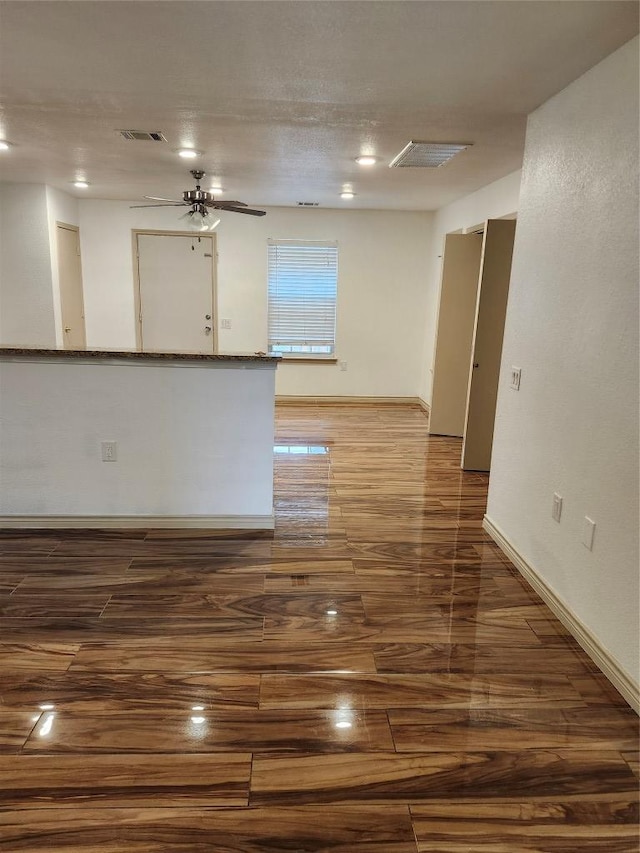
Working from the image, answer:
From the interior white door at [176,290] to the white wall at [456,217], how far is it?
9.17ft

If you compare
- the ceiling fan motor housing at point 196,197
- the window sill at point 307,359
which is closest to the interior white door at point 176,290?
the window sill at point 307,359

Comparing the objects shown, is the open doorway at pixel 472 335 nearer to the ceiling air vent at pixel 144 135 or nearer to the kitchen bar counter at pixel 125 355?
the kitchen bar counter at pixel 125 355

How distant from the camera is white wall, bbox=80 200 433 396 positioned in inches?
267

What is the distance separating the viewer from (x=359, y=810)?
157 centimetres

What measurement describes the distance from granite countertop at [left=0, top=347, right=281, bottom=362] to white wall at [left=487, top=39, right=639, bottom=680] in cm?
146

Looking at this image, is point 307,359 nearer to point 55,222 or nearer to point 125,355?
A: point 55,222

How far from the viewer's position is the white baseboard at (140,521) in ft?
11.0

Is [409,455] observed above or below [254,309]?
below

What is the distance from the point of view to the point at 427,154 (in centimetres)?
383

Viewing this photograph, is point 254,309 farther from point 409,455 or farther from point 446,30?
point 446,30

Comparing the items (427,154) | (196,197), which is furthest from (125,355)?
(427,154)

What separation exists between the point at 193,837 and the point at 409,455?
13.0 feet

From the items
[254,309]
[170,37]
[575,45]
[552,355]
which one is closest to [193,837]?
[552,355]

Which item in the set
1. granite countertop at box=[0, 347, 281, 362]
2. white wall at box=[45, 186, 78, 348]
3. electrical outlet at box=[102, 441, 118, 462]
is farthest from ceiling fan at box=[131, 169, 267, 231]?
electrical outlet at box=[102, 441, 118, 462]
